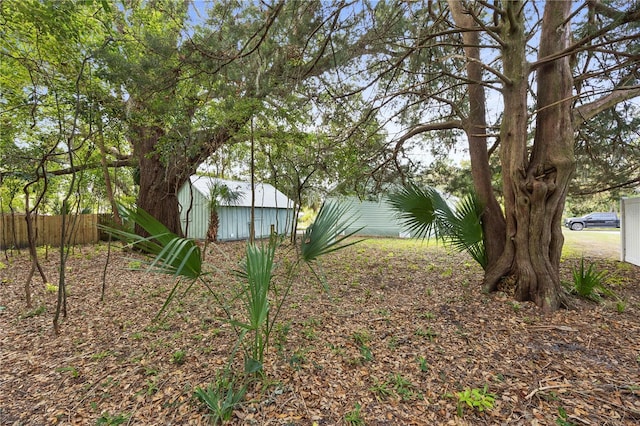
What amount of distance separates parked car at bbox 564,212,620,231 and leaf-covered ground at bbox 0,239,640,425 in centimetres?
1984

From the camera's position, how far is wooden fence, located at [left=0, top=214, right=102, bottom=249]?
7552 mm

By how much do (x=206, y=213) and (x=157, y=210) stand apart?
3.43 meters

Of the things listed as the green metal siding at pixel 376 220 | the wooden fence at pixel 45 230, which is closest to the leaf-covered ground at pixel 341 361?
the wooden fence at pixel 45 230

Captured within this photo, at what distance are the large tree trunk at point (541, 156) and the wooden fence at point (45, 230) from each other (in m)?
9.67

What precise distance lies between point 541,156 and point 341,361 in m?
3.47

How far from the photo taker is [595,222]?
63.7 ft

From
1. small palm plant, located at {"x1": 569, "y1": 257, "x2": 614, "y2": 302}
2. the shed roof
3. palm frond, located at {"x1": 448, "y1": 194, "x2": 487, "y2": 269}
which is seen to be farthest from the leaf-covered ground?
the shed roof

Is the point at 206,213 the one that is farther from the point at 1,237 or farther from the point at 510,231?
the point at 510,231

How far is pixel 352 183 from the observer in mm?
6137

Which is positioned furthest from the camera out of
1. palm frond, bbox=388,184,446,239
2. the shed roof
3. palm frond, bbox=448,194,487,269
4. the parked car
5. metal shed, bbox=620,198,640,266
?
the parked car

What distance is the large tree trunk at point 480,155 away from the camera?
414 cm

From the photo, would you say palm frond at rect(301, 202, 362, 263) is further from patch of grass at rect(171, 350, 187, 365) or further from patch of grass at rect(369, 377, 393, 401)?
patch of grass at rect(171, 350, 187, 365)

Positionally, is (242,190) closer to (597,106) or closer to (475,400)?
(597,106)

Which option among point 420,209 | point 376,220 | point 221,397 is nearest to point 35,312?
point 221,397
